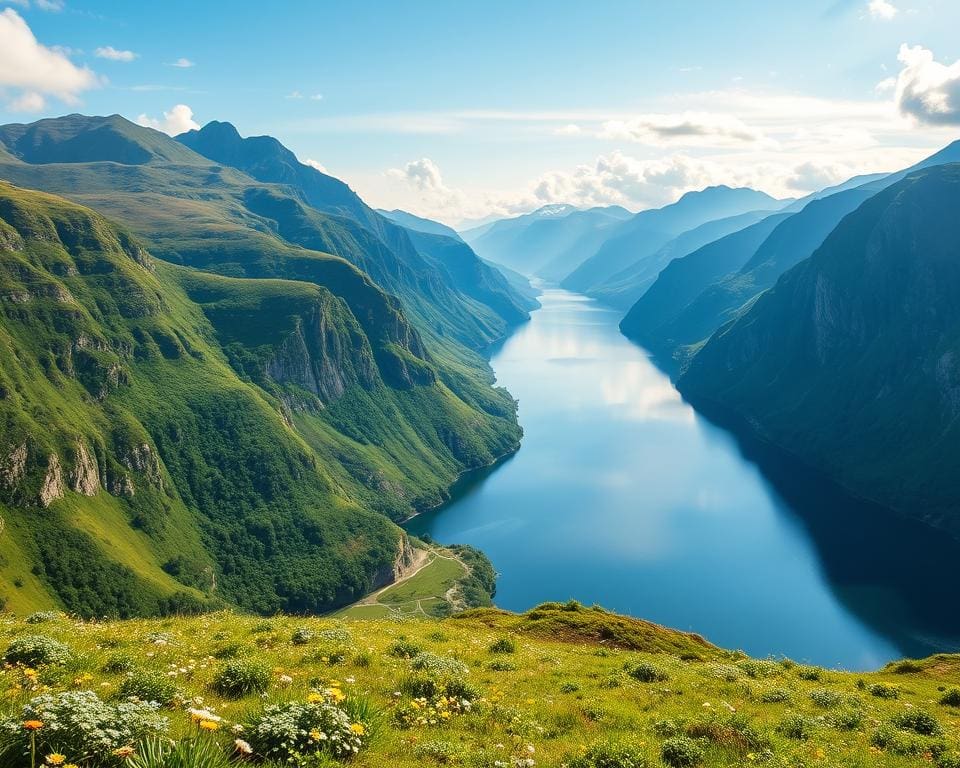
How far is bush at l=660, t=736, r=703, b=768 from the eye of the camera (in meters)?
15.5

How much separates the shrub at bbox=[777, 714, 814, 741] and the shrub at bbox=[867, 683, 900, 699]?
1176 cm

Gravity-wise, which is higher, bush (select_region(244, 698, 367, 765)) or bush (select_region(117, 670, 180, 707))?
bush (select_region(244, 698, 367, 765))

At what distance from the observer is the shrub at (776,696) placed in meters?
23.3

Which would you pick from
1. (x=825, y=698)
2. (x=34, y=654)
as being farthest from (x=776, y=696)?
(x=34, y=654)

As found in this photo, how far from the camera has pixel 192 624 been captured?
2661 cm

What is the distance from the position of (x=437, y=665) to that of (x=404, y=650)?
10.0ft

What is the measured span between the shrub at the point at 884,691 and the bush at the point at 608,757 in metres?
20.0

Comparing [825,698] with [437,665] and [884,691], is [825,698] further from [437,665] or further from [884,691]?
[437,665]

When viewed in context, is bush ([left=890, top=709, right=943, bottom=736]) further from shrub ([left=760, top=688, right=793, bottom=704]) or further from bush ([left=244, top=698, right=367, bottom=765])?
bush ([left=244, top=698, right=367, bottom=765])

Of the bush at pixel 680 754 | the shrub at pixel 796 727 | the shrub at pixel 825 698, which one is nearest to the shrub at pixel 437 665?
the bush at pixel 680 754

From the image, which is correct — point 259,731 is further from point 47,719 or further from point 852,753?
point 852,753

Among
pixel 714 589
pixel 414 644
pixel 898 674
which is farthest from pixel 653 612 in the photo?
pixel 414 644

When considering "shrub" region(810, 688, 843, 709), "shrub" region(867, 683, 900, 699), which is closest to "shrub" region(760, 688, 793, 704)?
"shrub" region(810, 688, 843, 709)

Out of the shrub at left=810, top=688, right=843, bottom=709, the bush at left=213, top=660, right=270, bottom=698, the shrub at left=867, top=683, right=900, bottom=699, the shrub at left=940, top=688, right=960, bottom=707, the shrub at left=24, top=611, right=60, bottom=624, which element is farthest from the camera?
the shrub at left=867, top=683, right=900, bottom=699
